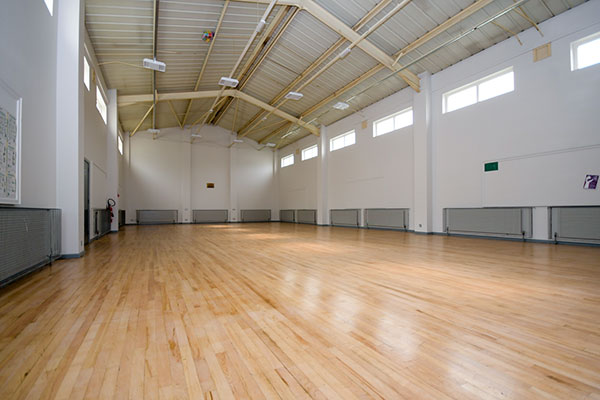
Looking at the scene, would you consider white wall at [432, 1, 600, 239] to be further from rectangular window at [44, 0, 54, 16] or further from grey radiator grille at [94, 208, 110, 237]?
grey radiator grille at [94, 208, 110, 237]

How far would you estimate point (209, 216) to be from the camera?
20688 millimetres

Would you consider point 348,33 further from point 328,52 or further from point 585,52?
point 585,52

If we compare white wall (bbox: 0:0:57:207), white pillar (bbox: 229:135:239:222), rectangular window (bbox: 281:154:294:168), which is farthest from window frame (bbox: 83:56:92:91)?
rectangular window (bbox: 281:154:294:168)

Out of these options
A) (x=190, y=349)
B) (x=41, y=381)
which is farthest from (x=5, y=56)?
(x=190, y=349)

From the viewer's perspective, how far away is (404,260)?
17.9 ft

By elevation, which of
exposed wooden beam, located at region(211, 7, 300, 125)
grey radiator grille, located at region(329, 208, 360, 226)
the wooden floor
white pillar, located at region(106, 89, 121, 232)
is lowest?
the wooden floor

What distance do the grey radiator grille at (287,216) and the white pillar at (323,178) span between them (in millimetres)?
4066

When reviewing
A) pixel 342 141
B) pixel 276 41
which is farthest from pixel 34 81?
pixel 342 141

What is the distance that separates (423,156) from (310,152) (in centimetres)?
901

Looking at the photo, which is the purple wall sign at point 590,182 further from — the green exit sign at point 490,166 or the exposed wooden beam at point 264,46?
the exposed wooden beam at point 264,46

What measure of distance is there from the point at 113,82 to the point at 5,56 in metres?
9.27

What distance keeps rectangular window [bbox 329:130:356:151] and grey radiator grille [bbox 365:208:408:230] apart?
374 centimetres

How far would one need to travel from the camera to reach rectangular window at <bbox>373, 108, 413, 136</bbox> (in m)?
11.7

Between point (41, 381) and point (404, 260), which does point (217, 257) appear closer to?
point (404, 260)
